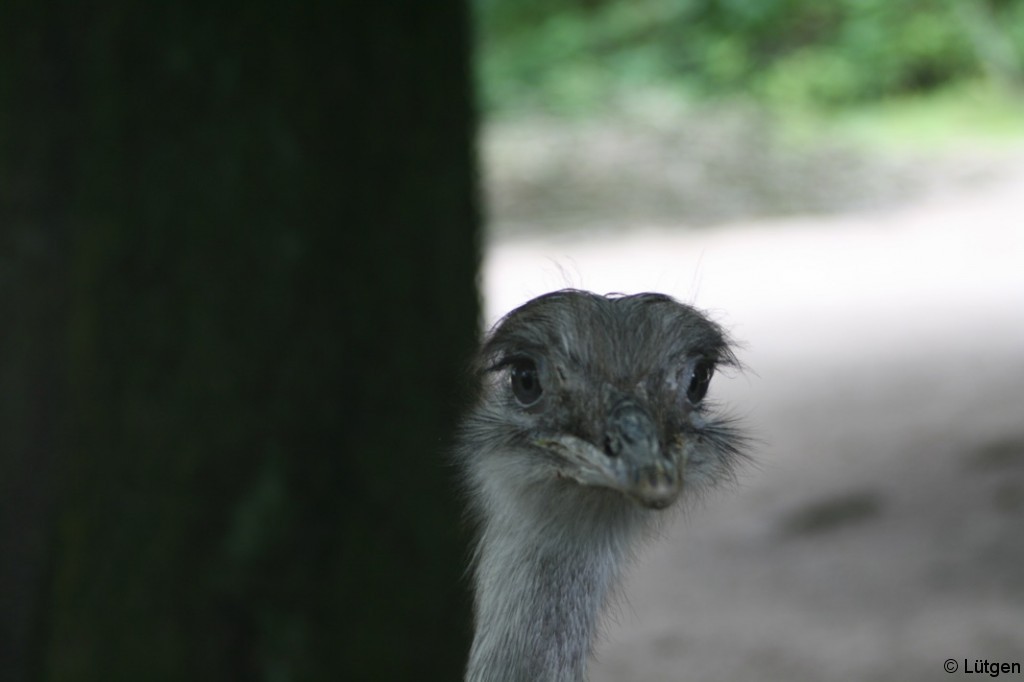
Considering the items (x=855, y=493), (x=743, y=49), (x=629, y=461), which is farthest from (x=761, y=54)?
(x=629, y=461)

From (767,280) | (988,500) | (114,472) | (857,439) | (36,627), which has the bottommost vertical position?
(36,627)

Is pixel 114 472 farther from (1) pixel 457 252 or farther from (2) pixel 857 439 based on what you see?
(2) pixel 857 439

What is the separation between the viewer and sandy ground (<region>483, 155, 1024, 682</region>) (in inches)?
153

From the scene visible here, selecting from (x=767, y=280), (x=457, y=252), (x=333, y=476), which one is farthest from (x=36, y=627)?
(x=767, y=280)

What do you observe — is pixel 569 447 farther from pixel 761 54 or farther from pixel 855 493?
pixel 761 54

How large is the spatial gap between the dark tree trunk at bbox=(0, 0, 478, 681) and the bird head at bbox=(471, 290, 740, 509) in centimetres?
96

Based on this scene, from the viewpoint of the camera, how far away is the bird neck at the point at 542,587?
1780mm

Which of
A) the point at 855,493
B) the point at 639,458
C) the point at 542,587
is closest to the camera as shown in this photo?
the point at 639,458

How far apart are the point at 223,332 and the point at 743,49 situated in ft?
37.3

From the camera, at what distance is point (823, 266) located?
876 centimetres

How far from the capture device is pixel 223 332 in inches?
110

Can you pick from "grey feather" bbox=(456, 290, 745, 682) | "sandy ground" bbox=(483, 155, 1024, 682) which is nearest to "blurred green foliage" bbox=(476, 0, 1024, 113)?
"sandy ground" bbox=(483, 155, 1024, 682)

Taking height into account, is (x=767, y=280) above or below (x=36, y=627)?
above

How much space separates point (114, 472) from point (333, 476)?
43 cm
